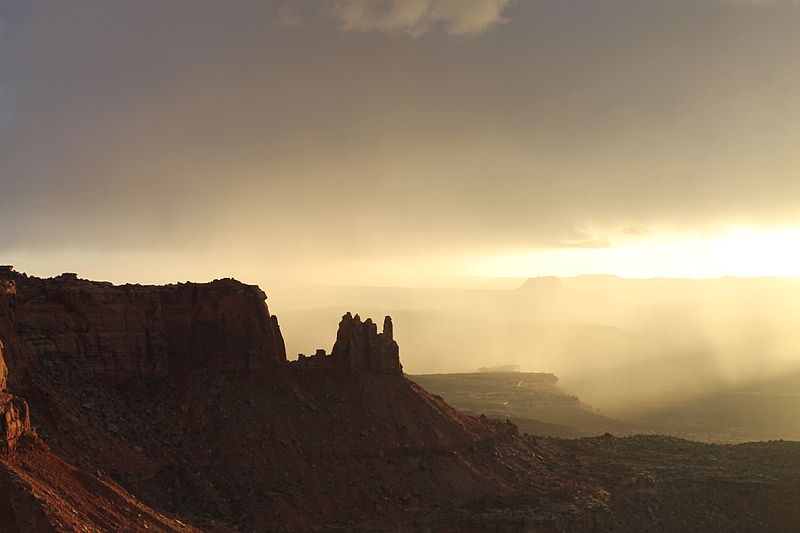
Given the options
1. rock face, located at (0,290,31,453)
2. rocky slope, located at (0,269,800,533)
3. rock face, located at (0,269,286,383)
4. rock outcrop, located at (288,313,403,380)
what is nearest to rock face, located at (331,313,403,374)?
rock outcrop, located at (288,313,403,380)

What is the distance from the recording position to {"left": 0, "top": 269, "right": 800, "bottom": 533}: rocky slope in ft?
156

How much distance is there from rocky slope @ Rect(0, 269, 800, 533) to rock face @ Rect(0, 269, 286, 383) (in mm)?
127

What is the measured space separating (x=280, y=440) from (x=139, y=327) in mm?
15265

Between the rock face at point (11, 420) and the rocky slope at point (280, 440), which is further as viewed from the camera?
the rocky slope at point (280, 440)

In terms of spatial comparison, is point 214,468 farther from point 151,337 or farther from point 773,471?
point 773,471

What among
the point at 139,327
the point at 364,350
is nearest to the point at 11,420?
the point at 139,327

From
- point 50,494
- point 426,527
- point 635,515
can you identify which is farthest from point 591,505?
point 50,494

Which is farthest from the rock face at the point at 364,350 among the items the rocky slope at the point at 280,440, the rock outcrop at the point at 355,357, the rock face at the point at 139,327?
the rock face at the point at 139,327

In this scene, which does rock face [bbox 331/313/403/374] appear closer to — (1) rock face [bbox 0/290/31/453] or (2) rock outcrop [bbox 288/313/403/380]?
(2) rock outcrop [bbox 288/313/403/380]

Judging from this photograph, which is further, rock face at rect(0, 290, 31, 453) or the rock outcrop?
the rock outcrop

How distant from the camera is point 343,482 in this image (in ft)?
177

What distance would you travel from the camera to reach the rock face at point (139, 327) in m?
49.6

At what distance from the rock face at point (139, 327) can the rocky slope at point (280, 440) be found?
0.13m

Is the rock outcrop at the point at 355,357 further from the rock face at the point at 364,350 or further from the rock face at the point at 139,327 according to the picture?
the rock face at the point at 139,327
